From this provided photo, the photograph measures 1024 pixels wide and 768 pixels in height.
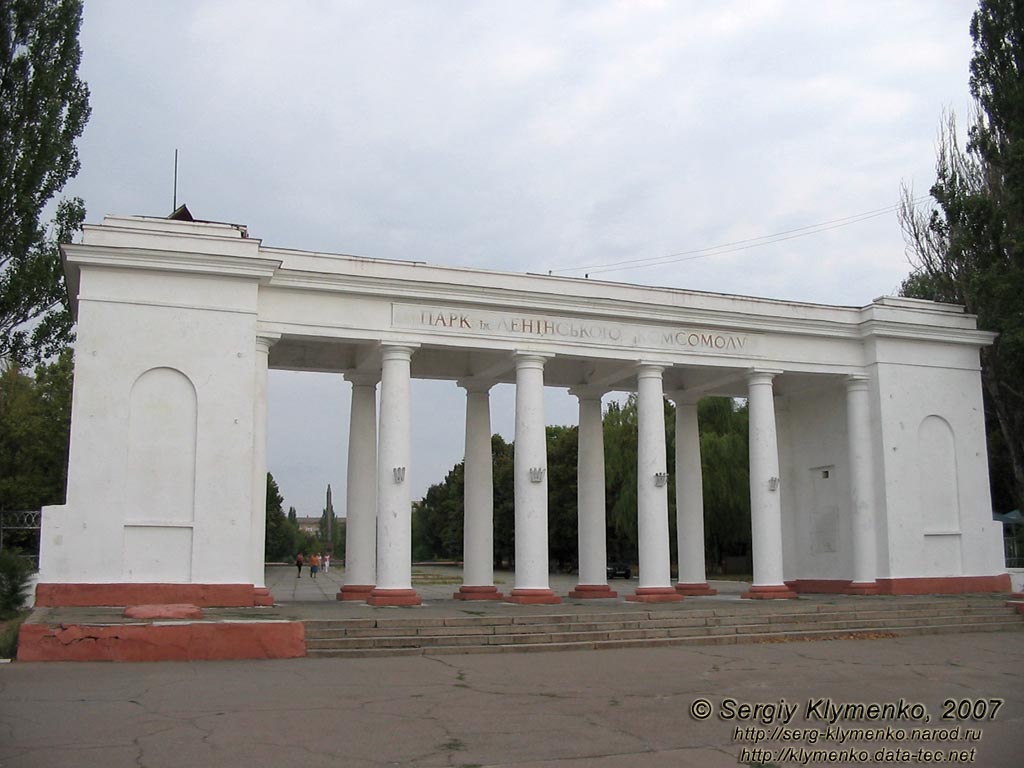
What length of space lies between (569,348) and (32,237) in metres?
14.1

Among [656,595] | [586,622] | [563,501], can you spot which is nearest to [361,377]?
[656,595]

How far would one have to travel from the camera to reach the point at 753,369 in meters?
25.8

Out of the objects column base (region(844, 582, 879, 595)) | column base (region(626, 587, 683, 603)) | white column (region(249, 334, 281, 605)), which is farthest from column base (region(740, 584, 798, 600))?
white column (region(249, 334, 281, 605))

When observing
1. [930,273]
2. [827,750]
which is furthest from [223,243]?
[930,273]

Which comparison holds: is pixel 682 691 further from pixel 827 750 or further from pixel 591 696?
pixel 827 750

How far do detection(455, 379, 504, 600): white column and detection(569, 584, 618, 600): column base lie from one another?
87.3 inches

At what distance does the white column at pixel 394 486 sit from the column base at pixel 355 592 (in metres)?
3.08

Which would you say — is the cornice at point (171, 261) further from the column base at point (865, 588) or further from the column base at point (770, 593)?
the column base at point (865, 588)

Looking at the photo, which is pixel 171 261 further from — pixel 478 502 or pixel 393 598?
pixel 478 502

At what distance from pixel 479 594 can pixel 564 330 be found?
7200 mm

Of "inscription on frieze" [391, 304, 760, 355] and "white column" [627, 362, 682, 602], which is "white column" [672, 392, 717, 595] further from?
"inscription on frieze" [391, 304, 760, 355]

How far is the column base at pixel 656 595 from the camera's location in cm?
2391

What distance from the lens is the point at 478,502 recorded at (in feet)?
86.7

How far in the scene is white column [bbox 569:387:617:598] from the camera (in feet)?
88.5
